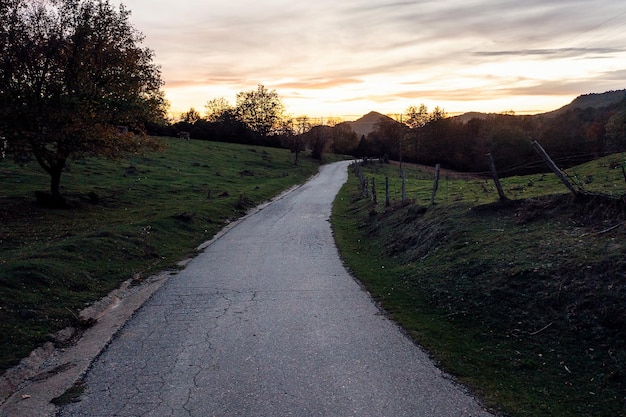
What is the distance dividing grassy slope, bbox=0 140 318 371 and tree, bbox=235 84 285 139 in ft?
232

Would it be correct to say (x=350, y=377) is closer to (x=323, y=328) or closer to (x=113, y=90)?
(x=323, y=328)

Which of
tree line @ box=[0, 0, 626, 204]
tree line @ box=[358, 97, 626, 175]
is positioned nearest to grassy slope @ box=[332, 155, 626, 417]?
tree line @ box=[0, 0, 626, 204]

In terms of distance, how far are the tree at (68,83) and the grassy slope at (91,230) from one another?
348 centimetres

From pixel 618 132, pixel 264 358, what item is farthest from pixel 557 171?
pixel 618 132

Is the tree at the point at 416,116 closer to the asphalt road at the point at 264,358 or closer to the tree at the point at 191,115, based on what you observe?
the tree at the point at 191,115

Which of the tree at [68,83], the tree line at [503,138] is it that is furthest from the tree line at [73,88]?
the tree line at [503,138]

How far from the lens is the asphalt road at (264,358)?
557 centimetres

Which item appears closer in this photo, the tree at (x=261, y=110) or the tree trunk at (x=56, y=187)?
the tree trunk at (x=56, y=187)

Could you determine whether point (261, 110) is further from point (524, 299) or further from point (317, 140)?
point (524, 299)

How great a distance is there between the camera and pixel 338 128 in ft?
397

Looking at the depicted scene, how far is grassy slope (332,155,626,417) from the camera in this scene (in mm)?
6012

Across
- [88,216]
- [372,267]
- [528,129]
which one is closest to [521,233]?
[372,267]

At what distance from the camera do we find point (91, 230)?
1834cm

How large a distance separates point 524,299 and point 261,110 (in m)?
117
